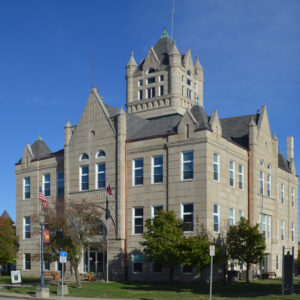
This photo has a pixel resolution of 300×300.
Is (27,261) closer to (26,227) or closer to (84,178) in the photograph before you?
(26,227)

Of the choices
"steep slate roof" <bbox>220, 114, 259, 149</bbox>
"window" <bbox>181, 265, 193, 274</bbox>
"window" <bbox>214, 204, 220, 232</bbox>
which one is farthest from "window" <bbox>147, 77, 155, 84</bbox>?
"window" <bbox>181, 265, 193, 274</bbox>

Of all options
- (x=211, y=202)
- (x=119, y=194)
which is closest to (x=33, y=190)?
(x=119, y=194)

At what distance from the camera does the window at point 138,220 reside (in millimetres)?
44191

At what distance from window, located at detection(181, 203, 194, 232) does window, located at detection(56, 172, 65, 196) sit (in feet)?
43.6

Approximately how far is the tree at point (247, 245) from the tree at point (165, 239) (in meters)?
4.59

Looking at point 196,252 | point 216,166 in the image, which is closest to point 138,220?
point 216,166

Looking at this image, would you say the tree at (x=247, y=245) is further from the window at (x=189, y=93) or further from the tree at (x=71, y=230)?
Result: the window at (x=189, y=93)

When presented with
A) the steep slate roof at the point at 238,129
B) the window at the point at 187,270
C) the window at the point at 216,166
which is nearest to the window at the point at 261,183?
the steep slate roof at the point at 238,129

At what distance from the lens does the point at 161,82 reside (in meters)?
64.8

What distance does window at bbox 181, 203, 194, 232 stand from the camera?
4166 centimetres

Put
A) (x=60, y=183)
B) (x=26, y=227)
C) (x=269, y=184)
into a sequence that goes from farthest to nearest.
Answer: (x=26, y=227)
(x=269, y=184)
(x=60, y=183)

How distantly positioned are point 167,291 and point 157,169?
39.1 ft

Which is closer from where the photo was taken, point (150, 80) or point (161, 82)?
point (161, 82)

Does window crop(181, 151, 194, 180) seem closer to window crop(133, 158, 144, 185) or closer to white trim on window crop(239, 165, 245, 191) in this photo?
window crop(133, 158, 144, 185)
